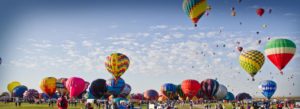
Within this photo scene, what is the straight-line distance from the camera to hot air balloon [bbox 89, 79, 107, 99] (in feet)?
244

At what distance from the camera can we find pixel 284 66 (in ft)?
148

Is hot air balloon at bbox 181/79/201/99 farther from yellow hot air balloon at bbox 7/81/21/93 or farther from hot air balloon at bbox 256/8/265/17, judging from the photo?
yellow hot air balloon at bbox 7/81/21/93

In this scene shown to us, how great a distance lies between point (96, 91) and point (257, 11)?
4069 centimetres

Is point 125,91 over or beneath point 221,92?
over

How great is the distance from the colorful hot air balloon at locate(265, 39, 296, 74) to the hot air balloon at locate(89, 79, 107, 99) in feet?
125

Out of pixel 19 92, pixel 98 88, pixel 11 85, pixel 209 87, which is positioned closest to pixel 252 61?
pixel 209 87

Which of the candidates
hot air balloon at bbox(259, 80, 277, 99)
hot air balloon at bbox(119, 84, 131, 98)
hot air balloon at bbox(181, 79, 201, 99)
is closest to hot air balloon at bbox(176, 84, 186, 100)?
hot air balloon at bbox(181, 79, 201, 99)

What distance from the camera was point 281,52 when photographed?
44.3 metres

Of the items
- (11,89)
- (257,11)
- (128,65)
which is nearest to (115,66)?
(128,65)

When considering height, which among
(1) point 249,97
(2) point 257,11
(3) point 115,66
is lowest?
(1) point 249,97

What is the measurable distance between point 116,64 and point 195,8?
2274 centimetres

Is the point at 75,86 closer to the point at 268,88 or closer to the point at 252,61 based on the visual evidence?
the point at 252,61

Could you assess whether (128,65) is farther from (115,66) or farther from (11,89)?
(11,89)

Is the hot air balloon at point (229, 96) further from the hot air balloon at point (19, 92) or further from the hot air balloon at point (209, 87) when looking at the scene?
the hot air balloon at point (19, 92)
